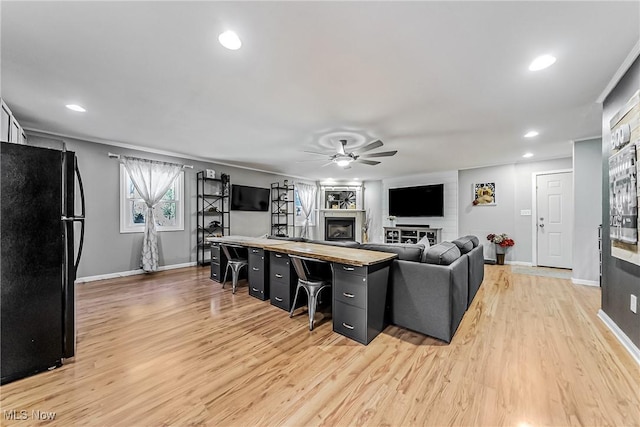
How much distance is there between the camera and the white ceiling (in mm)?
1568

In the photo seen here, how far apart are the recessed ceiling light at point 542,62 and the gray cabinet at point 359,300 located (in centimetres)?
211

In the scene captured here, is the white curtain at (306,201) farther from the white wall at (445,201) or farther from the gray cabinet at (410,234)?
the white wall at (445,201)

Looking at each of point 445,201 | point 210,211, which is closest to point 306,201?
point 210,211

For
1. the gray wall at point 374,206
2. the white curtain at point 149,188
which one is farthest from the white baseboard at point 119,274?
the gray wall at point 374,206

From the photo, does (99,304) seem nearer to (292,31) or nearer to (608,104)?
(292,31)

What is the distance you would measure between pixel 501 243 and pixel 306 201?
210 inches

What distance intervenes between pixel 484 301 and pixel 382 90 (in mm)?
3038

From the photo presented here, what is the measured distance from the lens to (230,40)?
70.5 inches

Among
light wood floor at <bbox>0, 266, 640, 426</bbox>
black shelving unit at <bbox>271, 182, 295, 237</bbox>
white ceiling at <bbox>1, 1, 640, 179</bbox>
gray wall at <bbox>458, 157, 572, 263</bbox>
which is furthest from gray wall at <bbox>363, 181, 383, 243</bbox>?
light wood floor at <bbox>0, 266, 640, 426</bbox>

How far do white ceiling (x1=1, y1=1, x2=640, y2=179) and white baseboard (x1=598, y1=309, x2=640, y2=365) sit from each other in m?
2.31

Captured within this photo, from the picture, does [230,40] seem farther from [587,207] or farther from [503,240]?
[503,240]

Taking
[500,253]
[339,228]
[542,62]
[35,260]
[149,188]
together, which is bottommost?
[500,253]

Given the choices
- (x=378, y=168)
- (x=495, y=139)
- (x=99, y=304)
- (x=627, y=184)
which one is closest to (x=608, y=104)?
(x=627, y=184)

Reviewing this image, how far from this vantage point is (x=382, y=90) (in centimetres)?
248
